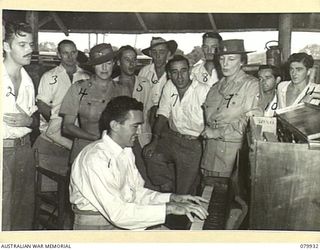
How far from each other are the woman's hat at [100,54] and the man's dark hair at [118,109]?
0.08 metres

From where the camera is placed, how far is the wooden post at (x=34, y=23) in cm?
98

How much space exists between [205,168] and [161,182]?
0.31 feet

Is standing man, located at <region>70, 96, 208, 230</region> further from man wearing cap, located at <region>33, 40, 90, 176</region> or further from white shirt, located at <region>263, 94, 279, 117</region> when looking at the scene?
white shirt, located at <region>263, 94, 279, 117</region>

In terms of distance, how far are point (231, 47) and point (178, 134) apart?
0.66ft

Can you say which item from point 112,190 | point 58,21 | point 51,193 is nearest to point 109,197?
point 112,190

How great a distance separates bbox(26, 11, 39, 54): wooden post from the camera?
980 mm

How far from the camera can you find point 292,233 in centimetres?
98

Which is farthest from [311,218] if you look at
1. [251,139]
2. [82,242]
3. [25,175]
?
[25,175]

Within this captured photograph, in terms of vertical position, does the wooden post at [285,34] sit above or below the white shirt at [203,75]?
above

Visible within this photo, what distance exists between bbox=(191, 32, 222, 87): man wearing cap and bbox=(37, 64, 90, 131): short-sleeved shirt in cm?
23

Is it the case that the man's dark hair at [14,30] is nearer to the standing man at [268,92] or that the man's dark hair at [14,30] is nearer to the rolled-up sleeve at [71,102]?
the rolled-up sleeve at [71,102]

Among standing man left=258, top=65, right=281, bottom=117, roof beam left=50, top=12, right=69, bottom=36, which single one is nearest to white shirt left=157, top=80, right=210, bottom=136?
standing man left=258, top=65, right=281, bottom=117

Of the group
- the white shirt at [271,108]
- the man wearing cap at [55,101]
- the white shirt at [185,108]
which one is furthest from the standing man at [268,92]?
the man wearing cap at [55,101]

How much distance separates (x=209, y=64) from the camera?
1021mm
